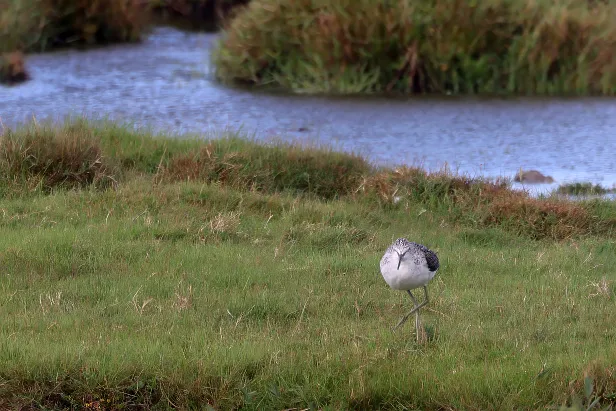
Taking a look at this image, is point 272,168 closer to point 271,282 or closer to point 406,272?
point 271,282

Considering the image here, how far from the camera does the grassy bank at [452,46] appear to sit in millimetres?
17516

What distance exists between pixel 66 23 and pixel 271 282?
16.8 m

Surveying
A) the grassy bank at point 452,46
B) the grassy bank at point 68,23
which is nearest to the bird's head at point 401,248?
the grassy bank at point 452,46

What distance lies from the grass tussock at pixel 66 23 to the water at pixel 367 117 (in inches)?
65.2

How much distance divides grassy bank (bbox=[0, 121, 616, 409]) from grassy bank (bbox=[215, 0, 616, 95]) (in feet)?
22.7

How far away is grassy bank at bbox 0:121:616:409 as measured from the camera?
5598 mm

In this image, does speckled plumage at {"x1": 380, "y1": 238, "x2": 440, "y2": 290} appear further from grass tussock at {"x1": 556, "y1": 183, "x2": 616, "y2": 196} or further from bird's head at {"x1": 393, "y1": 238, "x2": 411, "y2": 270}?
grass tussock at {"x1": 556, "y1": 183, "x2": 616, "y2": 196}

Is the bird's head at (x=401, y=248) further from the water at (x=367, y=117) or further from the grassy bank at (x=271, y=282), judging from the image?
the water at (x=367, y=117)

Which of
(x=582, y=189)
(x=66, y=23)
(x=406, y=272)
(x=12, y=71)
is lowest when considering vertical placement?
(x=12, y=71)

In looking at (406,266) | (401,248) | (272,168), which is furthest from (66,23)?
(406,266)

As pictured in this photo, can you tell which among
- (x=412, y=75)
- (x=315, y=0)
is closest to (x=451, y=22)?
(x=412, y=75)

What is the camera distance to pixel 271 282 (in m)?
7.10

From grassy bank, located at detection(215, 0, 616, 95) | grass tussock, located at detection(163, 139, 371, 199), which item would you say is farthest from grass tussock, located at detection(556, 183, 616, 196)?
grassy bank, located at detection(215, 0, 616, 95)

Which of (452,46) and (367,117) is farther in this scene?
(452,46)
